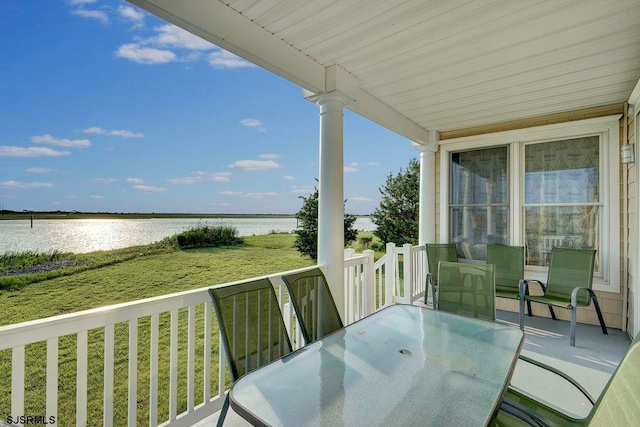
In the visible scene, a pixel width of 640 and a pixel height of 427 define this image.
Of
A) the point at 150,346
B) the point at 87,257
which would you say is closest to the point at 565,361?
the point at 150,346

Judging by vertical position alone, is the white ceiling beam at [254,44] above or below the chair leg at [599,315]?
above

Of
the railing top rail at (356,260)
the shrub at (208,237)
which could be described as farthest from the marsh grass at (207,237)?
the railing top rail at (356,260)

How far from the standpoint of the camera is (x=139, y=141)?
13.4 meters

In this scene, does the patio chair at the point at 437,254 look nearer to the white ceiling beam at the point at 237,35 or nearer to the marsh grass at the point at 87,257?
the white ceiling beam at the point at 237,35

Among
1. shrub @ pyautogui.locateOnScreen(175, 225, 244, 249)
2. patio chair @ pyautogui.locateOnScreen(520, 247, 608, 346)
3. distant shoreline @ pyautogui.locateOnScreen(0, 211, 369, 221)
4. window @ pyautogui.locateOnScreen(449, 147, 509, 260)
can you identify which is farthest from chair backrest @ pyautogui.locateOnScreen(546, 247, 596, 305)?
shrub @ pyautogui.locateOnScreen(175, 225, 244, 249)

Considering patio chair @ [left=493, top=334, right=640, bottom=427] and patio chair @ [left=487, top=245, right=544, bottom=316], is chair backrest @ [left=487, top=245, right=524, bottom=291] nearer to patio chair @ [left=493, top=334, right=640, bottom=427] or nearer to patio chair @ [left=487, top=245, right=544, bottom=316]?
patio chair @ [left=487, top=245, right=544, bottom=316]

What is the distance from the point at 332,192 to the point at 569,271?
330 cm

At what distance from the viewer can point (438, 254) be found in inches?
187

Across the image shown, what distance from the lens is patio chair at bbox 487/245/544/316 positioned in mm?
4245

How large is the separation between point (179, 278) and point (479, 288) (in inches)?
497

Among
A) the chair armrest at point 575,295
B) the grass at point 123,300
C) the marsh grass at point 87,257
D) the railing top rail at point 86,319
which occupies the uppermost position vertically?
the railing top rail at point 86,319

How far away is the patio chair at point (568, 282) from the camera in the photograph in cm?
359

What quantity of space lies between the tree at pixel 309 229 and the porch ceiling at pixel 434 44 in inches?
352

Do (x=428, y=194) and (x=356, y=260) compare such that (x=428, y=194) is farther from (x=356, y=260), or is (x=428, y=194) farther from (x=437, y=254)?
(x=356, y=260)
